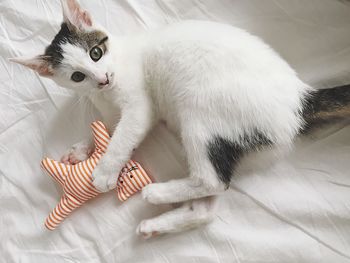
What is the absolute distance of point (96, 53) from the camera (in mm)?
1188

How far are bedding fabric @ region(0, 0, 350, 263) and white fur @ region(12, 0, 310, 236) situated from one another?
111 mm

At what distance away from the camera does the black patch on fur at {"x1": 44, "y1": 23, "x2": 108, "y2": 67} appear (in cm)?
118

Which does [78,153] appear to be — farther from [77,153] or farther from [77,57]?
[77,57]

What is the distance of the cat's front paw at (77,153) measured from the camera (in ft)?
4.36

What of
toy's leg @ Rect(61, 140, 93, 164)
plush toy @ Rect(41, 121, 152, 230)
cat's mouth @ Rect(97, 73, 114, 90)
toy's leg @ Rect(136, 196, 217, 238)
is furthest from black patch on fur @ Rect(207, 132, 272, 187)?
toy's leg @ Rect(61, 140, 93, 164)

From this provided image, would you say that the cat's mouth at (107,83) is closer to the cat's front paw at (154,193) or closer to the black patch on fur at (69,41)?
the black patch on fur at (69,41)

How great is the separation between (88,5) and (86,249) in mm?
957

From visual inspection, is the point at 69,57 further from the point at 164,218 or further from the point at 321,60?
the point at 321,60

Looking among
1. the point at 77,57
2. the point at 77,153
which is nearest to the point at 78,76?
the point at 77,57

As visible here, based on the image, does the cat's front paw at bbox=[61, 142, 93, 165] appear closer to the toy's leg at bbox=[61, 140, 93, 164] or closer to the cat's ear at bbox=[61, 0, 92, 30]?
the toy's leg at bbox=[61, 140, 93, 164]

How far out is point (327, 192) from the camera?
3.81 ft

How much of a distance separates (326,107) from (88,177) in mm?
793

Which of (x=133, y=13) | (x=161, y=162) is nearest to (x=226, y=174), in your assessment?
(x=161, y=162)

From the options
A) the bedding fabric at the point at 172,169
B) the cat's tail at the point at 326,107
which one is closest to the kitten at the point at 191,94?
the cat's tail at the point at 326,107
